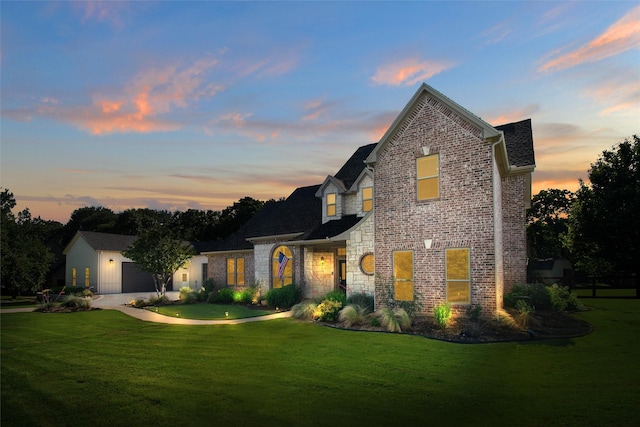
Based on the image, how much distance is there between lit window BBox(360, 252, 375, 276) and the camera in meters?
18.8

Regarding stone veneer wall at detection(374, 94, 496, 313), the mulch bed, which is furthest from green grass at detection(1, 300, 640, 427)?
stone veneer wall at detection(374, 94, 496, 313)

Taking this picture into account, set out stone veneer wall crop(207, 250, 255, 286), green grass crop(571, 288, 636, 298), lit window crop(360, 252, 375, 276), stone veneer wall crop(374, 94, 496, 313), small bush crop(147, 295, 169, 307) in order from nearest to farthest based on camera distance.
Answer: stone veneer wall crop(374, 94, 496, 313) → lit window crop(360, 252, 375, 276) → small bush crop(147, 295, 169, 307) → stone veneer wall crop(207, 250, 255, 286) → green grass crop(571, 288, 636, 298)

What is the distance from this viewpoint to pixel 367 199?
918 inches

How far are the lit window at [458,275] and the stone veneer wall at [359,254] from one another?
154 inches

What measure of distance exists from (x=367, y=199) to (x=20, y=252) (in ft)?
86.5

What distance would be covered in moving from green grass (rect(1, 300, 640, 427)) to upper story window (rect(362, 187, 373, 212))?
9.64 metres

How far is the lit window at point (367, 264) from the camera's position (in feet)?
61.6

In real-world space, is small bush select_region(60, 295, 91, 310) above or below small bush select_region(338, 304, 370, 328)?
below

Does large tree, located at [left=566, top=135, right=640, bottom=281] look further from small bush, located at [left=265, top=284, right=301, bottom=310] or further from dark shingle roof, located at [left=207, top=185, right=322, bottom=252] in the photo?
small bush, located at [left=265, top=284, right=301, bottom=310]

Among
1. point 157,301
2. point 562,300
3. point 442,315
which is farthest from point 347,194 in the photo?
point 157,301

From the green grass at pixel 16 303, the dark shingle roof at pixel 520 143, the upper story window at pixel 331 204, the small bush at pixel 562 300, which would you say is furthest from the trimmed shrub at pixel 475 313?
the green grass at pixel 16 303

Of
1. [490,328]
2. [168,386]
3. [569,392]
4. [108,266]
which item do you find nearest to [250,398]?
[168,386]

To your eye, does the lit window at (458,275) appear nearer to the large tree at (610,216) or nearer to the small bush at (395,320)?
the small bush at (395,320)

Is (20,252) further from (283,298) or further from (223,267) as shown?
(283,298)
